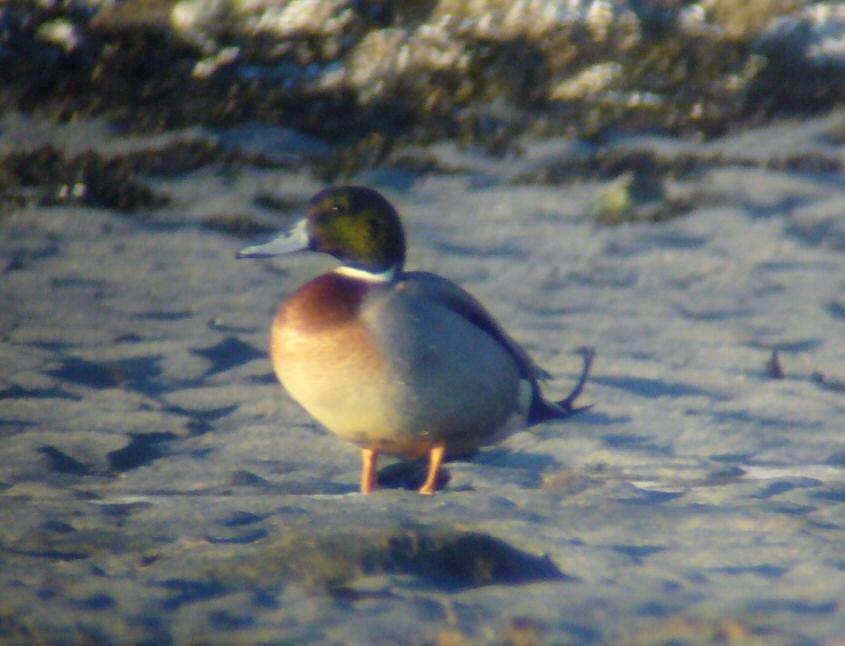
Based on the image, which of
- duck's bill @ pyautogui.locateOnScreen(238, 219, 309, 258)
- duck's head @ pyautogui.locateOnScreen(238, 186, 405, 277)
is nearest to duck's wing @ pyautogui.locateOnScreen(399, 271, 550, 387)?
duck's head @ pyautogui.locateOnScreen(238, 186, 405, 277)

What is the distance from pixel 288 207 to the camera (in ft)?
24.7

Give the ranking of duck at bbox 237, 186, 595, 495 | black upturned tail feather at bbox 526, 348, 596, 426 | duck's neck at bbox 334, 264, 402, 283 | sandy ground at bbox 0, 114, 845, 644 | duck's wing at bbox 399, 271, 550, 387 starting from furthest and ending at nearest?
black upturned tail feather at bbox 526, 348, 596, 426, duck's neck at bbox 334, 264, 402, 283, duck's wing at bbox 399, 271, 550, 387, duck at bbox 237, 186, 595, 495, sandy ground at bbox 0, 114, 845, 644

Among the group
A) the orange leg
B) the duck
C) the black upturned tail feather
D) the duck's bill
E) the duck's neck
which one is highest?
the duck's bill

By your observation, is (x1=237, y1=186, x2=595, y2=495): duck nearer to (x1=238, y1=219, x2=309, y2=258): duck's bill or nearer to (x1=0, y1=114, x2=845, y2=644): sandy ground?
(x1=238, y1=219, x2=309, y2=258): duck's bill

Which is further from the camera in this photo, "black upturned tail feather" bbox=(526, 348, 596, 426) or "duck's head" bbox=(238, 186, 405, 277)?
"black upturned tail feather" bbox=(526, 348, 596, 426)

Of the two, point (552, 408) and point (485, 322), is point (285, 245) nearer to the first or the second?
point (485, 322)

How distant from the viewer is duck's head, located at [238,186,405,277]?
430cm

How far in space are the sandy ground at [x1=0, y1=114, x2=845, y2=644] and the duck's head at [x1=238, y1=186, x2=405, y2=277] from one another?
730mm

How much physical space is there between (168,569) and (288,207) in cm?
466

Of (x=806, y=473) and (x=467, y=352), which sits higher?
(x=467, y=352)

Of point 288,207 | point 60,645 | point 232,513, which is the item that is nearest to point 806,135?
point 288,207

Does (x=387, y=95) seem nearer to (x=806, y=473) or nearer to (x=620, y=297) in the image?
(x=620, y=297)

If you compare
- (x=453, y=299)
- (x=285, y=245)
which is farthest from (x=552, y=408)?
(x=285, y=245)

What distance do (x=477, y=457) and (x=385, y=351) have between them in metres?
0.86
